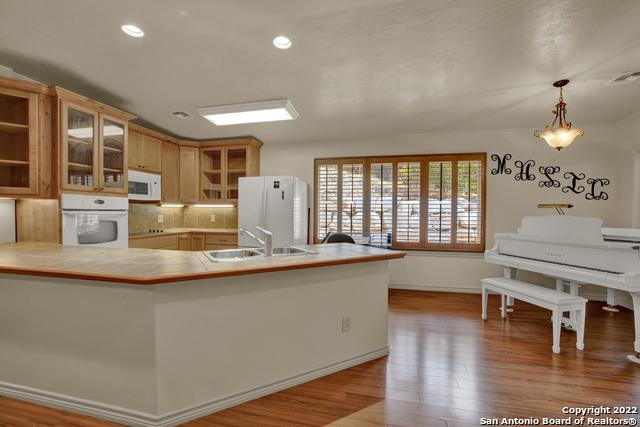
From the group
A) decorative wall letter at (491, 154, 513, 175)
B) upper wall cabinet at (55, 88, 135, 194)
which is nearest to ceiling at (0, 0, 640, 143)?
Result: upper wall cabinet at (55, 88, 135, 194)

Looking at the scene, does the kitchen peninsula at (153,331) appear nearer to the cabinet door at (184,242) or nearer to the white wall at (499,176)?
the cabinet door at (184,242)

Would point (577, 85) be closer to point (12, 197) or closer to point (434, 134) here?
point (434, 134)

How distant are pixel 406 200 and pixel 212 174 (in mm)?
3288

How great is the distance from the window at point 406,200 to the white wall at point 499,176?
0.14 m

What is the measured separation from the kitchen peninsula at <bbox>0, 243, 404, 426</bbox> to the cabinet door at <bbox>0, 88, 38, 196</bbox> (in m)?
0.96

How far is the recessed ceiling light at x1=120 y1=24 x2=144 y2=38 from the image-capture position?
2.00m

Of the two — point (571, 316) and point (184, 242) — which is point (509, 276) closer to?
point (571, 316)

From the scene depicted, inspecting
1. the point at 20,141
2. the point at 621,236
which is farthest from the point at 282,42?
the point at 621,236

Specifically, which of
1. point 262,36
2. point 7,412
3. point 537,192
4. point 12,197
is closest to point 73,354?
point 7,412

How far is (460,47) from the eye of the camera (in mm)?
2180

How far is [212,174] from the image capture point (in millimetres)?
4906

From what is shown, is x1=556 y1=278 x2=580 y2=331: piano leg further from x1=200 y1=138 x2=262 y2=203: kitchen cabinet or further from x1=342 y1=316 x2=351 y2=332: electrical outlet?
x1=200 y1=138 x2=262 y2=203: kitchen cabinet

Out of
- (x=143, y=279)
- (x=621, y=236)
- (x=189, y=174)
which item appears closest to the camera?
(x=143, y=279)

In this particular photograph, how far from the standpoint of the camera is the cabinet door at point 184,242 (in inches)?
172
